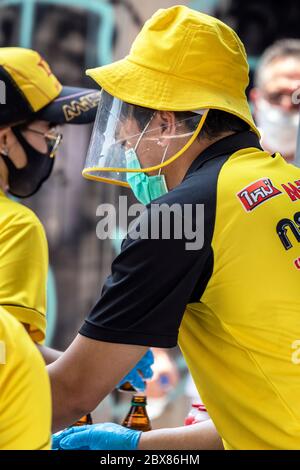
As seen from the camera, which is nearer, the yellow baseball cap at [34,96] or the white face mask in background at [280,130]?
the yellow baseball cap at [34,96]

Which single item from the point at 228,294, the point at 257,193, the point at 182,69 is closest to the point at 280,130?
the point at 182,69

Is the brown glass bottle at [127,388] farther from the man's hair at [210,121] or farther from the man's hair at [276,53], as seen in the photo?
the man's hair at [276,53]

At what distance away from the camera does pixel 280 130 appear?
5.10m

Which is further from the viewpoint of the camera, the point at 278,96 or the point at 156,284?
the point at 278,96

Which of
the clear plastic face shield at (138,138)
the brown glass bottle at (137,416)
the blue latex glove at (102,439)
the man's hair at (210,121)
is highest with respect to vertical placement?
the man's hair at (210,121)

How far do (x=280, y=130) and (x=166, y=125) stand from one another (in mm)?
2963

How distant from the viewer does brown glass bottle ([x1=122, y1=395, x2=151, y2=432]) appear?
278 centimetres

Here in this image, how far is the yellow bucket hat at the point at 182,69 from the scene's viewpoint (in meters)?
2.20

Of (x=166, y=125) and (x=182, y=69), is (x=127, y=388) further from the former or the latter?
(x=182, y=69)

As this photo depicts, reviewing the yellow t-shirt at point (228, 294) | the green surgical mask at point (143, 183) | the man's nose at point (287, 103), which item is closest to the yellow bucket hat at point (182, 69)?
the green surgical mask at point (143, 183)

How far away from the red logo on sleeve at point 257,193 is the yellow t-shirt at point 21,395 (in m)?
0.59

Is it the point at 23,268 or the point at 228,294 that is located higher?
the point at 228,294

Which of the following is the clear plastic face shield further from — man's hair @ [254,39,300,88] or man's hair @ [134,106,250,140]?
man's hair @ [254,39,300,88]

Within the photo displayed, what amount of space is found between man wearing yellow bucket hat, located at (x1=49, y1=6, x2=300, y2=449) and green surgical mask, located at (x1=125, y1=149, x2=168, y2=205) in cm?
5
